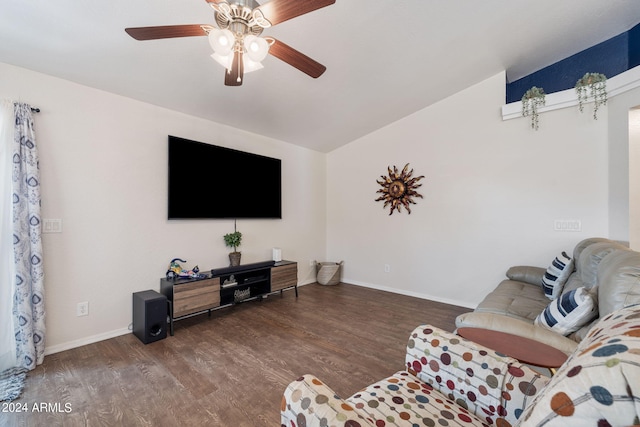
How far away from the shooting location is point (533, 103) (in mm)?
2998

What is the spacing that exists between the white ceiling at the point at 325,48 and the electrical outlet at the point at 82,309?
2098 mm

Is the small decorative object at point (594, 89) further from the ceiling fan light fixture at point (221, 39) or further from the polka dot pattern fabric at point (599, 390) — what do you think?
the ceiling fan light fixture at point (221, 39)

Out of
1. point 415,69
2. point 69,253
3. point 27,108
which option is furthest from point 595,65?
point 69,253

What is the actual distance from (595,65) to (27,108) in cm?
548

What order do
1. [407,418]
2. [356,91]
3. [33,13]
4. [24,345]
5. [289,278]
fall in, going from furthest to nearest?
[289,278] < [356,91] < [24,345] < [33,13] < [407,418]

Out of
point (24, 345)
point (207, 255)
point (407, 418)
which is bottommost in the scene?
point (24, 345)

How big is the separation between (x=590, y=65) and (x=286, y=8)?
137 inches

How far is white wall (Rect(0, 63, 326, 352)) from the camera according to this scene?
235 cm

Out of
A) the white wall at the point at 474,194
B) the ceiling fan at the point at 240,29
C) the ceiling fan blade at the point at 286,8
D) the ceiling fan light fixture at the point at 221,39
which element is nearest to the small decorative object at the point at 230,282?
the white wall at the point at 474,194

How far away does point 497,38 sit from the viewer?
8.54ft

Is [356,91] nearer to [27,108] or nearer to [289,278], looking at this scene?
[289,278]

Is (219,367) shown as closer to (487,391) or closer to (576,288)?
(487,391)

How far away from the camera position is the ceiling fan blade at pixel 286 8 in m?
1.35

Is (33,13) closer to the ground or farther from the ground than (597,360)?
farther from the ground
